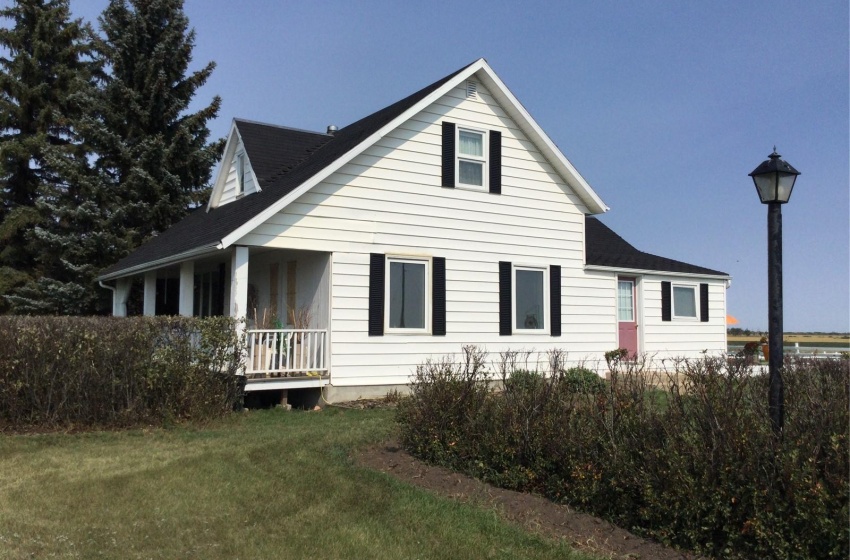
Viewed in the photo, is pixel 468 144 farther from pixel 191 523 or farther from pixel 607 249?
pixel 191 523

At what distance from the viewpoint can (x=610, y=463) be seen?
229 inches

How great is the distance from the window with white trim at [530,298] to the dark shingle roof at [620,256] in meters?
1.51

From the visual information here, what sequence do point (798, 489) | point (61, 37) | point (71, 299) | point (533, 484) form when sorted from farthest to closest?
1. point (61, 37)
2. point (71, 299)
3. point (533, 484)
4. point (798, 489)

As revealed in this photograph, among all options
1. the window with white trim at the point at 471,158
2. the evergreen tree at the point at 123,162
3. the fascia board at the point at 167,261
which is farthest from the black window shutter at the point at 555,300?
the evergreen tree at the point at 123,162

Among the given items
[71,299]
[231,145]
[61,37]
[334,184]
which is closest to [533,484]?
[334,184]

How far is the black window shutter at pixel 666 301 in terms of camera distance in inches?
709

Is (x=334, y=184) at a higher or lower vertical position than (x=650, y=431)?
higher

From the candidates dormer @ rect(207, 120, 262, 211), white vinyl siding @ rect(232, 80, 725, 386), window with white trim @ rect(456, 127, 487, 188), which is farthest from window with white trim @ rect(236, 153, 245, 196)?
window with white trim @ rect(456, 127, 487, 188)

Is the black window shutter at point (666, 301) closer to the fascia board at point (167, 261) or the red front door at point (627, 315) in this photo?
the red front door at point (627, 315)

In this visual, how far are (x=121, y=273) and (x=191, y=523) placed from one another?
536 inches

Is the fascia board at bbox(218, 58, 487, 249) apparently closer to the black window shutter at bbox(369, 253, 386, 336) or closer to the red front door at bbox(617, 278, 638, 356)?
the black window shutter at bbox(369, 253, 386, 336)

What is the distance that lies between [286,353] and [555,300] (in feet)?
20.4

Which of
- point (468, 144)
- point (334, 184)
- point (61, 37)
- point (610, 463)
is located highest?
point (61, 37)

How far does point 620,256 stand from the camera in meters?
17.7
